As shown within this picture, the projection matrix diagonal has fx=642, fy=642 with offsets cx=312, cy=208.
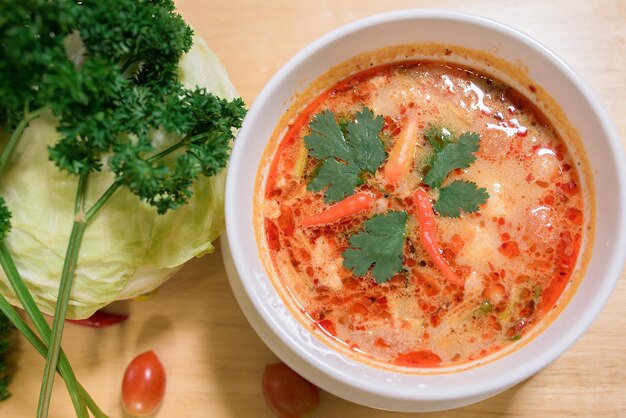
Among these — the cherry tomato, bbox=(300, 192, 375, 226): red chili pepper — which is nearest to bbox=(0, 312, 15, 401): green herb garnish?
the cherry tomato

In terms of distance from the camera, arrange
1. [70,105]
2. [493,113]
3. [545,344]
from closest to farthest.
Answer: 1. [70,105]
2. [545,344]
3. [493,113]

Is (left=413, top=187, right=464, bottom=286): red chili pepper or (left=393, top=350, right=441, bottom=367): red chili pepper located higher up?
(left=413, top=187, right=464, bottom=286): red chili pepper

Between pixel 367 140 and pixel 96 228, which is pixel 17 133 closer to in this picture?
pixel 96 228

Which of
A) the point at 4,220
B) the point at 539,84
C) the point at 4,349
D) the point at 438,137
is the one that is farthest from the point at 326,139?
the point at 4,349

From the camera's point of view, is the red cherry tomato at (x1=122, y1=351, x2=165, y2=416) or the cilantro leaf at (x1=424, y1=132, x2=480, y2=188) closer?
the cilantro leaf at (x1=424, y1=132, x2=480, y2=188)

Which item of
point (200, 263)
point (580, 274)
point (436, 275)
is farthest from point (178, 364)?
point (580, 274)

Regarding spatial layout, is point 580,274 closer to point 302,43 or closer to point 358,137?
point 358,137

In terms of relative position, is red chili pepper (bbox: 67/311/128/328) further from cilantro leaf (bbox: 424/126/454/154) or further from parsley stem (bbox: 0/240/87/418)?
cilantro leaf (bbox: 424/126/454/154)

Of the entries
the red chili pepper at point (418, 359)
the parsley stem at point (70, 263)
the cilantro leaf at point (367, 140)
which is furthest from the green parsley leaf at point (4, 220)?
the red chili pepper at point (418, 359)
